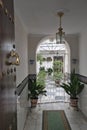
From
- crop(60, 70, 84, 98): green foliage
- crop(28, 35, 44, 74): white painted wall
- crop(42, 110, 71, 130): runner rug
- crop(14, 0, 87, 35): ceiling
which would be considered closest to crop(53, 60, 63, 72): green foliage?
crop(28, 35, 44, 74): white painted wall

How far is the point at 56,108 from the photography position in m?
4.89

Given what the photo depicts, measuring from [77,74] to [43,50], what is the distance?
4.54 meters

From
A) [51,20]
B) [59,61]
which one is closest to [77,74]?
[51,20]

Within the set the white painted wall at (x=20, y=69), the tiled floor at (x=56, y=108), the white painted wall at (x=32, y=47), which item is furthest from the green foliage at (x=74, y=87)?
the white painted wall at (x=20, y=69)

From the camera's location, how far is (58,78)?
8617mm

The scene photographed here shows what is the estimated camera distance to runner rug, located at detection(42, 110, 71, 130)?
3539mm

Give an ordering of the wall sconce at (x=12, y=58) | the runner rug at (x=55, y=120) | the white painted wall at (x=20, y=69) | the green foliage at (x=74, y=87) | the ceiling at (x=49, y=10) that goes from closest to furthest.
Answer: the wall sconce at (x=12, y=58)
the ceiling at (x=49, y=10)
the white painted wall at (x=20, y=69)
the runner rug at (x=55, y=120)
the green foliage at (x=74, y=87)

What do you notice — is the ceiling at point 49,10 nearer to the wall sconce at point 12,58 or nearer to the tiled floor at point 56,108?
the wall sconce at point 12,58

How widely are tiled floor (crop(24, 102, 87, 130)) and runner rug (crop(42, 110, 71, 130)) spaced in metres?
0.10

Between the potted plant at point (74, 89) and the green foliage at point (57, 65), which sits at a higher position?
the green foliage at point (57, 65)

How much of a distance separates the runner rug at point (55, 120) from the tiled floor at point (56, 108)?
0.10 m

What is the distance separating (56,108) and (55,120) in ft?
3.03

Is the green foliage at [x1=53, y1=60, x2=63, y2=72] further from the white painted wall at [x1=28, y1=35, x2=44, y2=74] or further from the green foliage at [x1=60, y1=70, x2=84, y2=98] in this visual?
the green foliage at [x1=60, y1=70, x2=84, y2=98]

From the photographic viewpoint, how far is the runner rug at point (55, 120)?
11.6ft
